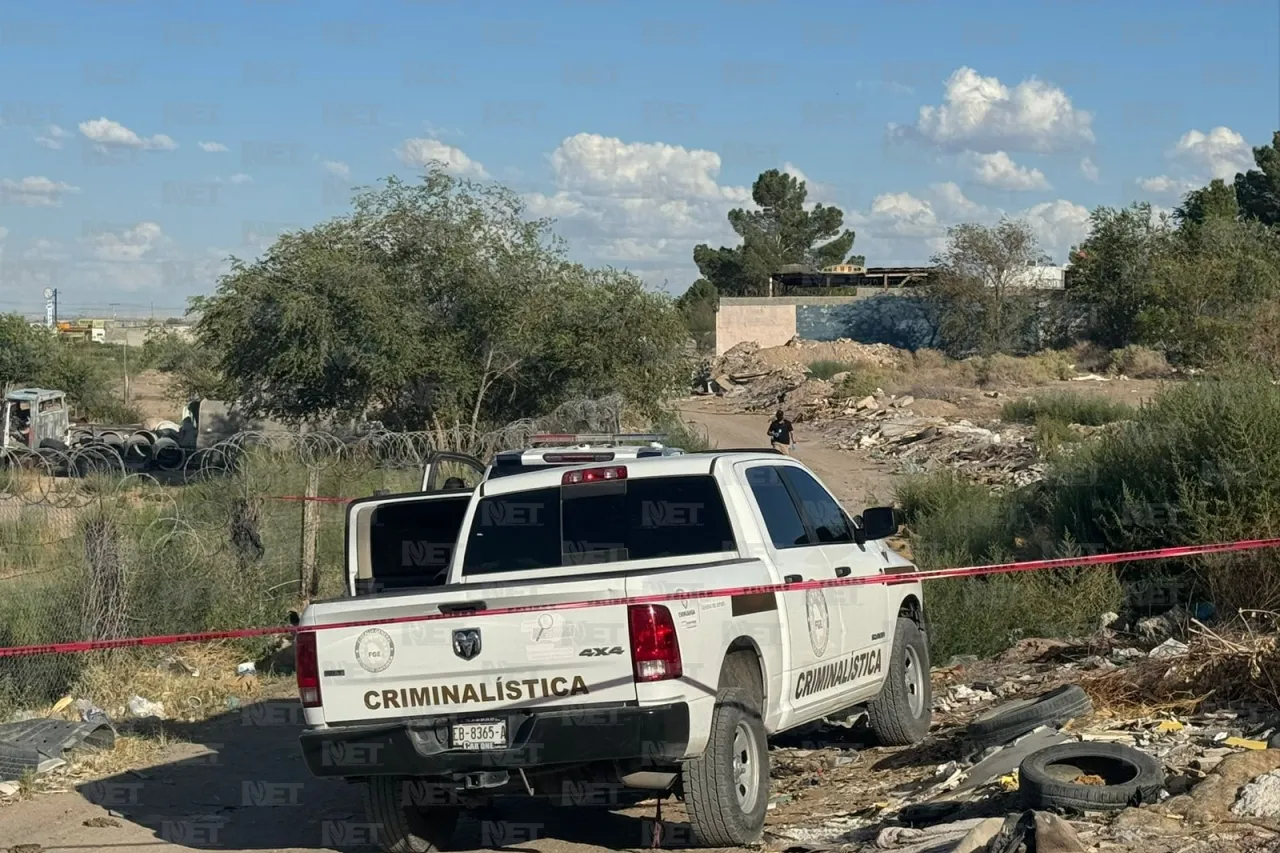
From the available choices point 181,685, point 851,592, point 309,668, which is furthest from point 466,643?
point 181,685

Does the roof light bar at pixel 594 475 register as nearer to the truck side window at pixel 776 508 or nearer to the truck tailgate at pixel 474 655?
the truck side window at pixel 776 508

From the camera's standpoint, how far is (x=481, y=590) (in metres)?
6.89

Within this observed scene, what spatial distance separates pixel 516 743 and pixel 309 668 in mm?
1113

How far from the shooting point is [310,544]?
15.2 metres

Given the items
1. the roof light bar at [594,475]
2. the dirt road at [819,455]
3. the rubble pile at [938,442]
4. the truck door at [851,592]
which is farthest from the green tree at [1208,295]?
the roof light bar at [594,475]

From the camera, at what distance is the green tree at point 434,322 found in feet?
94.8

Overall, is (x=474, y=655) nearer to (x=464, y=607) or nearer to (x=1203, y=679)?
(x=464, y=607)

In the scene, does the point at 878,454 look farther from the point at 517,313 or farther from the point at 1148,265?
the point at 1148,265

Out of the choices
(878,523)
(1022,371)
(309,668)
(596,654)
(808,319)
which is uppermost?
(808,319)

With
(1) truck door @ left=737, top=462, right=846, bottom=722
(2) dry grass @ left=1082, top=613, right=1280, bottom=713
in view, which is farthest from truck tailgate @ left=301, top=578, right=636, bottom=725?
(2) dry grass @ left=1082, top=613, right=1280, bottom=713

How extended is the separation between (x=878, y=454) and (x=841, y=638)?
29192 millimetres

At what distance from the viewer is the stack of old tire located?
660 centimetres

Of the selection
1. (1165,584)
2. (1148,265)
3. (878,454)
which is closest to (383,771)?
(1165,584)

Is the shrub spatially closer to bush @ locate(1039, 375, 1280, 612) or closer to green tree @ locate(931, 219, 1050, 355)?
green tree @ locate(931, 219, 1050, 355)
